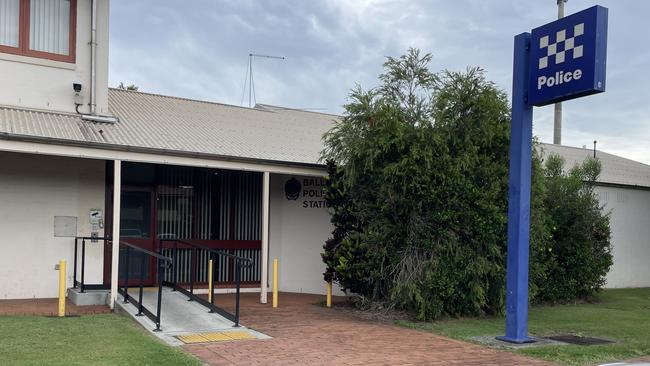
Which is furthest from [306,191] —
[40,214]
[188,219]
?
[40,214]

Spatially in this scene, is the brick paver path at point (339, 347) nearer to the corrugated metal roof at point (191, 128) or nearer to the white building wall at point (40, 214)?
the corrugated metal roof at point (191, 128)

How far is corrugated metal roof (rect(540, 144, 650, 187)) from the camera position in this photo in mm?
19547

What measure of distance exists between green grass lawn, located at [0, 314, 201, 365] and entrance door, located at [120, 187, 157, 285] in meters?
3.14

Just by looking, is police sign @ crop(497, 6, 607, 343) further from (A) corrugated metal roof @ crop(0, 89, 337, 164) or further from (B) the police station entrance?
(B) the police station entrance

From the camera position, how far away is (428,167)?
34.9 ft

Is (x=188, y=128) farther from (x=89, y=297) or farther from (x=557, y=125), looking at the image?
(x=557, y=125)

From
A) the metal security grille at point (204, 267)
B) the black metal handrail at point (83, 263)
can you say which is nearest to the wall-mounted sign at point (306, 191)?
the metal security grille at point (204, 267)

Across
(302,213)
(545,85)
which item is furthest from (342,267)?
(545,85)

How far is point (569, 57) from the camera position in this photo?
8.48 m

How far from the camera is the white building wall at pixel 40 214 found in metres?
11.6

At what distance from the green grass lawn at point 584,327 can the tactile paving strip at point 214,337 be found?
2.99 meters

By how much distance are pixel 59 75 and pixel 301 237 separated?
630cm

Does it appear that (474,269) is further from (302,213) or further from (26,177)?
(26,177)

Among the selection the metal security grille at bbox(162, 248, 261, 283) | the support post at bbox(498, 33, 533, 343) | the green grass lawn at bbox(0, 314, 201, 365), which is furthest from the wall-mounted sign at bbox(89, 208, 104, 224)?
the support post at bbox(498, 33, 533, 343)
